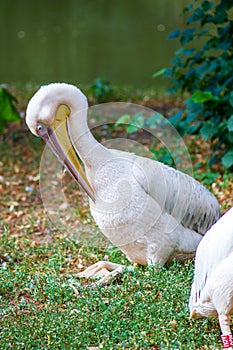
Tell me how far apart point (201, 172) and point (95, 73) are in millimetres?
6664

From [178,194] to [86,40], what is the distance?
38.9 ft

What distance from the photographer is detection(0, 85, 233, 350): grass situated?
139 inches

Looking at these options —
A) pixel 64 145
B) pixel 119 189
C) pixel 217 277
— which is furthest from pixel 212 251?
pixel 64 145

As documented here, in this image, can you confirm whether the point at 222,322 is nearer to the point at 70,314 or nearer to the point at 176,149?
the point at 70,314

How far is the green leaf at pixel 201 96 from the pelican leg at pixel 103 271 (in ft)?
6.96

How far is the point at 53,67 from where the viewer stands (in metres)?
13.8

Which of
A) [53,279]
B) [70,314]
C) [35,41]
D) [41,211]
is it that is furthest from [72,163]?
[35,41]

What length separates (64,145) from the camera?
14.6ft

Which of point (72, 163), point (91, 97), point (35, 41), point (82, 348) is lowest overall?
point (35, 41)

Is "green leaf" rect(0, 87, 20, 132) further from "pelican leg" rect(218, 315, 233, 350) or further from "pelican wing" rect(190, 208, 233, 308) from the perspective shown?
"pelican leg" rect(218, 315, 233, 350)

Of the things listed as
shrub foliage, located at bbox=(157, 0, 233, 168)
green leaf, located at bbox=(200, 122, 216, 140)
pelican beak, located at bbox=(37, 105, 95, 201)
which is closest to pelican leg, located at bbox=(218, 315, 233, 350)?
pelican beak, located at bbox=(37, 105, 95, 201)

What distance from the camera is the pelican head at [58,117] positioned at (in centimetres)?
431

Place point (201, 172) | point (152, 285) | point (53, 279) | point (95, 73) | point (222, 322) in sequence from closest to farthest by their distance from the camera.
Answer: point (222, 322) → point (152, 285) → point (53, 279) → point (201, 172) → point (95, 73)

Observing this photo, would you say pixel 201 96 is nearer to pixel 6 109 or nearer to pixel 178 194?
pixel 178 194
